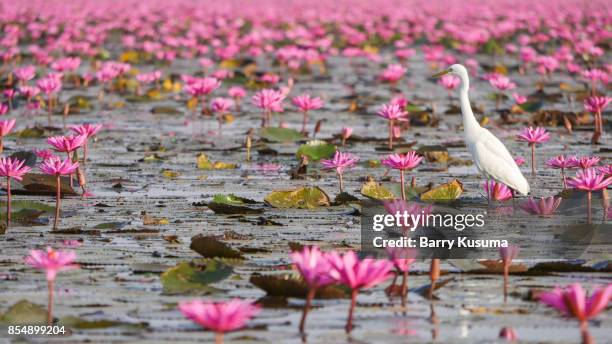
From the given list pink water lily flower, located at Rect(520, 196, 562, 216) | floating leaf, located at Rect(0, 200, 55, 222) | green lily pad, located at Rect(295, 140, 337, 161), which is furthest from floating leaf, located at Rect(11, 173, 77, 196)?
pink water lily flower, located at Rect(520, 196, 562, 216)

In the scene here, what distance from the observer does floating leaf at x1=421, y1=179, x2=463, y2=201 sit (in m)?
7.36

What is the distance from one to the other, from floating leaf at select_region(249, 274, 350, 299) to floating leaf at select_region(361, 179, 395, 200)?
229 cm

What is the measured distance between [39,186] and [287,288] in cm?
329

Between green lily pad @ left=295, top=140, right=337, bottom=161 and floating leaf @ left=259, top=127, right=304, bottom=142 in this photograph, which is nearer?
green lily pad @ left=295, top=140, right=337, bottom=161

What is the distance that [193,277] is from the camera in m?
5.17

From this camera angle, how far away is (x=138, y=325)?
14.8 ft

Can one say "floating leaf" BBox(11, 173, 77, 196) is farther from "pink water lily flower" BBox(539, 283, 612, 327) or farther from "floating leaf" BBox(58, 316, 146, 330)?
"pink water lily flower" BBox(539, 283, 612, 327)

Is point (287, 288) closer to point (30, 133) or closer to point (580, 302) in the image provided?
point (580, 302)

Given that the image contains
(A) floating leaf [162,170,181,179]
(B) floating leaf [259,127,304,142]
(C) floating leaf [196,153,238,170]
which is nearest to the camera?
(A) floating leaf [162,170,181,179]

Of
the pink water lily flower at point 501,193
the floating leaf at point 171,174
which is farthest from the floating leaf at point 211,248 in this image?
the floating leaf at point 171,174

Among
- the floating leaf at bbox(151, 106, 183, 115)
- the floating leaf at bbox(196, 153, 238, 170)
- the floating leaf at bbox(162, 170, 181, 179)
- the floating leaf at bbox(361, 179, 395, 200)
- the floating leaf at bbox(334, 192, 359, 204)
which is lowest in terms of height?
the floating leaf at bbox(334, 192, 359, 204)

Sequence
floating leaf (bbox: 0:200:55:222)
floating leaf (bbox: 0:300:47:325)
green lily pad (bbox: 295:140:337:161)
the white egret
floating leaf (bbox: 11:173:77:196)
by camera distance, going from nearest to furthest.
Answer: floating leaf (bbox: 0:300:47:325) < floating leaf (bbox: 0:200:55:222) < the white egret < floating leaf (bbox: 11:173:77:196) < green lily pad (bbox: 295:140:337:161)

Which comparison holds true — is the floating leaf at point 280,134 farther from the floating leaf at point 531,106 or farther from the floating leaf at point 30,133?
the floating leaf at point 531,106

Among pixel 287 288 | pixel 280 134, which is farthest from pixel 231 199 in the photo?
pixel 280 134
